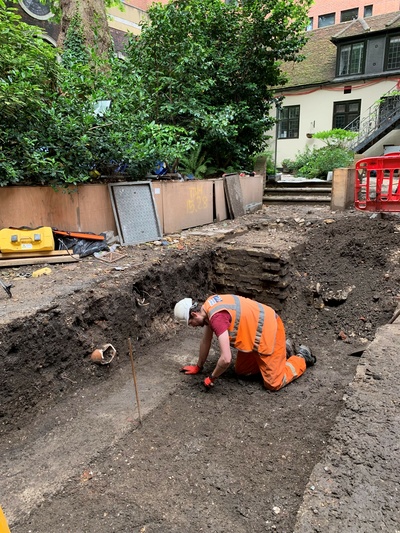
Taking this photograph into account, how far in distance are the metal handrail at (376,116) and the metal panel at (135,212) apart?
543 inches

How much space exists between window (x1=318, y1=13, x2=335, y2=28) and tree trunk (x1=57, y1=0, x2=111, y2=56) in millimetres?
24439

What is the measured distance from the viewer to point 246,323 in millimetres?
3775

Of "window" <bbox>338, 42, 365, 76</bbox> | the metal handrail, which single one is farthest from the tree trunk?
"window" <bbox>338, 42, 365, 76</bbox>

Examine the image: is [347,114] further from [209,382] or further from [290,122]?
[209,382]

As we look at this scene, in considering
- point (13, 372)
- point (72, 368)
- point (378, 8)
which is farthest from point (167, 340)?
point (378, 8)

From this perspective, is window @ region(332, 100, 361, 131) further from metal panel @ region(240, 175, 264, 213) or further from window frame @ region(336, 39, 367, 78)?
metal panel @ region(240, 175, 264, 213)

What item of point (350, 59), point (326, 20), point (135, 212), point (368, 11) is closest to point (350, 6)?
point (368, 11)

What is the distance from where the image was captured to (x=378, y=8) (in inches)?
984

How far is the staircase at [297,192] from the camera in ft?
33.7

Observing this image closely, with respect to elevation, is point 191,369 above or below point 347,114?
below

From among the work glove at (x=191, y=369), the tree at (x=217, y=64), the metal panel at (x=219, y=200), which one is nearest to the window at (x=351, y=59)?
the tree at (x=217, y=64)

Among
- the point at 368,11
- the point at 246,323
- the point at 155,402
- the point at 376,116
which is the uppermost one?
the point at 368,11

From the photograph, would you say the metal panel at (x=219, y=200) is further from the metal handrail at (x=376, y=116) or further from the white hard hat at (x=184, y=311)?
the metal handrail at (x=376, y=116)

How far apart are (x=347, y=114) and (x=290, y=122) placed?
2899 mm
